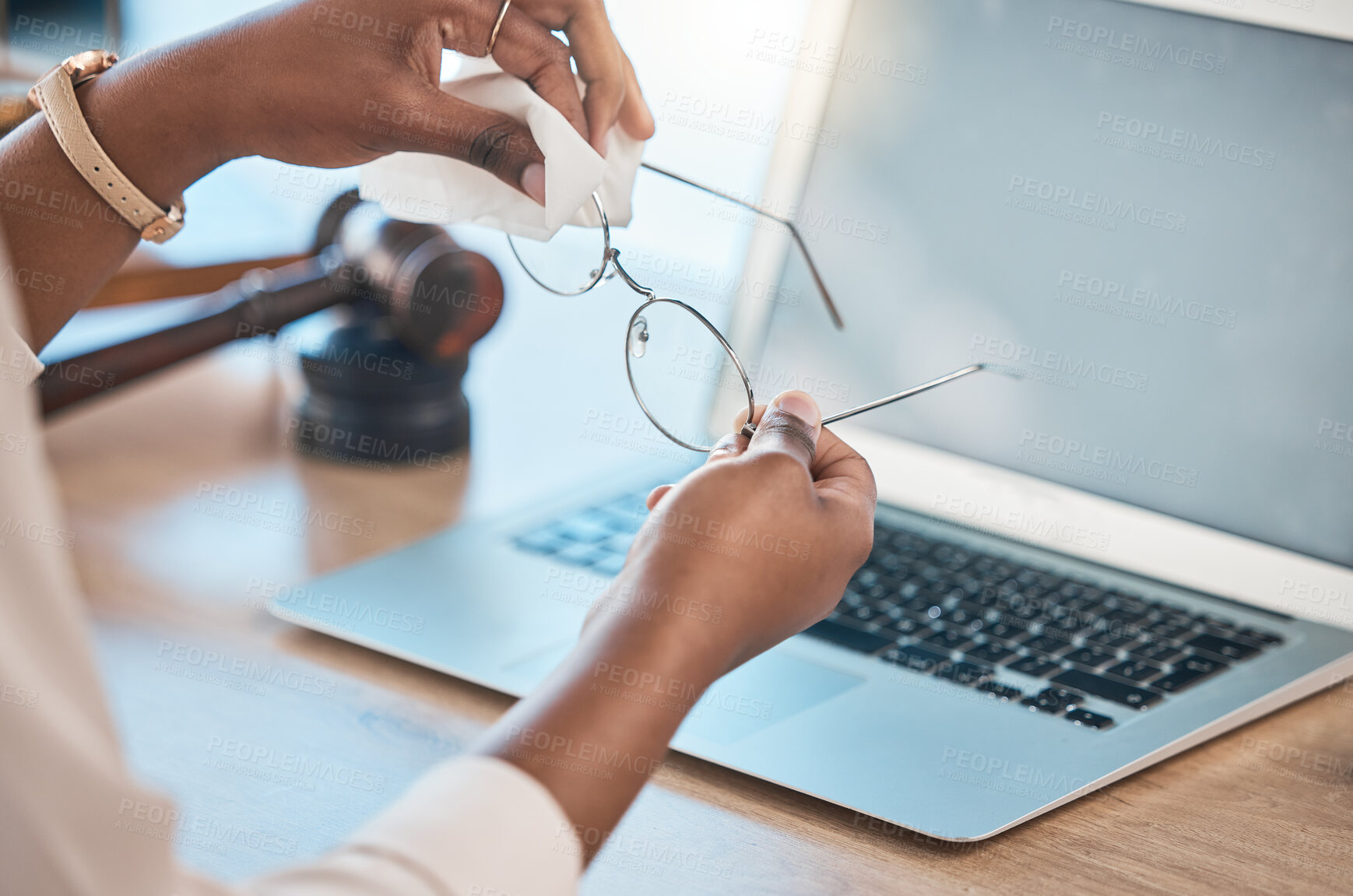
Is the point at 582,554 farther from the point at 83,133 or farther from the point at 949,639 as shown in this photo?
the point at 83,133

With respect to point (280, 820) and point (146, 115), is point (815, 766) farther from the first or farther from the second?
point (146, 115)

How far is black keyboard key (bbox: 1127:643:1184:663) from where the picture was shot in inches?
23.6

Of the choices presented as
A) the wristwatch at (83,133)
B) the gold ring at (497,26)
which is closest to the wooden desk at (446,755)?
the wristwatch at (83,133)

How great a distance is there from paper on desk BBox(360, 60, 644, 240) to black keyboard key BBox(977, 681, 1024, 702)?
319 mm

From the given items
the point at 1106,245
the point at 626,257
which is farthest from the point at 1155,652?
the point at 626,257

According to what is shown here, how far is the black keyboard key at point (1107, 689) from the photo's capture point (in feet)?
1.80

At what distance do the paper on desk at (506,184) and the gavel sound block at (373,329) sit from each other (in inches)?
7.7

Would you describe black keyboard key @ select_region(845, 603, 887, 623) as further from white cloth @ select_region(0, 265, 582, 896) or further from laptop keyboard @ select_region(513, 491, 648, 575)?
white cloth @ select_region(0, 265, 582, 896)

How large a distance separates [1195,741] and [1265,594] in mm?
188

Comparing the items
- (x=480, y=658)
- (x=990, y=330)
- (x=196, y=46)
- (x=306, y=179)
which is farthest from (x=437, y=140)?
(x=306, y=179)

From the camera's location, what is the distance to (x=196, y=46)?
54cm

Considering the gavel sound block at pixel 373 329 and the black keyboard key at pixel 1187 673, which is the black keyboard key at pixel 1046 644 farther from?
the gavel sound block at pixel 373 329

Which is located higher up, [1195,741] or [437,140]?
[437,140]

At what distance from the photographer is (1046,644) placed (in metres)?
0.60
